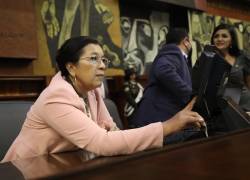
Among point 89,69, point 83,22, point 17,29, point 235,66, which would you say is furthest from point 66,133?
point 83,22

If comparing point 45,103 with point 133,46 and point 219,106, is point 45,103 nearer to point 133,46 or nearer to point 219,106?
point 219,106

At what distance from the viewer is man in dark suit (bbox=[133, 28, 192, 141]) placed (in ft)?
9.34

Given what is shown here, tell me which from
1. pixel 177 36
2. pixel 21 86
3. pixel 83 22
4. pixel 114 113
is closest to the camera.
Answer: pixel 114 113

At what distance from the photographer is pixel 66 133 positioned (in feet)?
4.89

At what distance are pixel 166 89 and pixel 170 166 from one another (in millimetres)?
2071

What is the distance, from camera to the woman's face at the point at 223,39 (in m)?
3.30

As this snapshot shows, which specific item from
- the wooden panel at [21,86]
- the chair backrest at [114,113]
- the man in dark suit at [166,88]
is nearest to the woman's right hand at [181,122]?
the chair backrest at [114,113]

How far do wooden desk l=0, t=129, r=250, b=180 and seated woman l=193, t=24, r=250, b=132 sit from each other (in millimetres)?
434

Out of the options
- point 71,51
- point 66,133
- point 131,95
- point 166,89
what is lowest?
point 131,95

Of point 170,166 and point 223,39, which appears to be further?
point 223,39

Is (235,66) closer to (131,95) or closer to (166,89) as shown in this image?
(166,89)

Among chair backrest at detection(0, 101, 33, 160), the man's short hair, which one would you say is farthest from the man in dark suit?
chair backrest at detection(0, 101, 33, 160)

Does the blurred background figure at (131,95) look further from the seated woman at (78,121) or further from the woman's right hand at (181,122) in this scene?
the woman's right hand at (181,122)

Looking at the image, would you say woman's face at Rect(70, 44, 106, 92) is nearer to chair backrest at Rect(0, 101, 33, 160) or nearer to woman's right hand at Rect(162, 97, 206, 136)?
chair backrest at Rect(0, 101, 33, 160)
